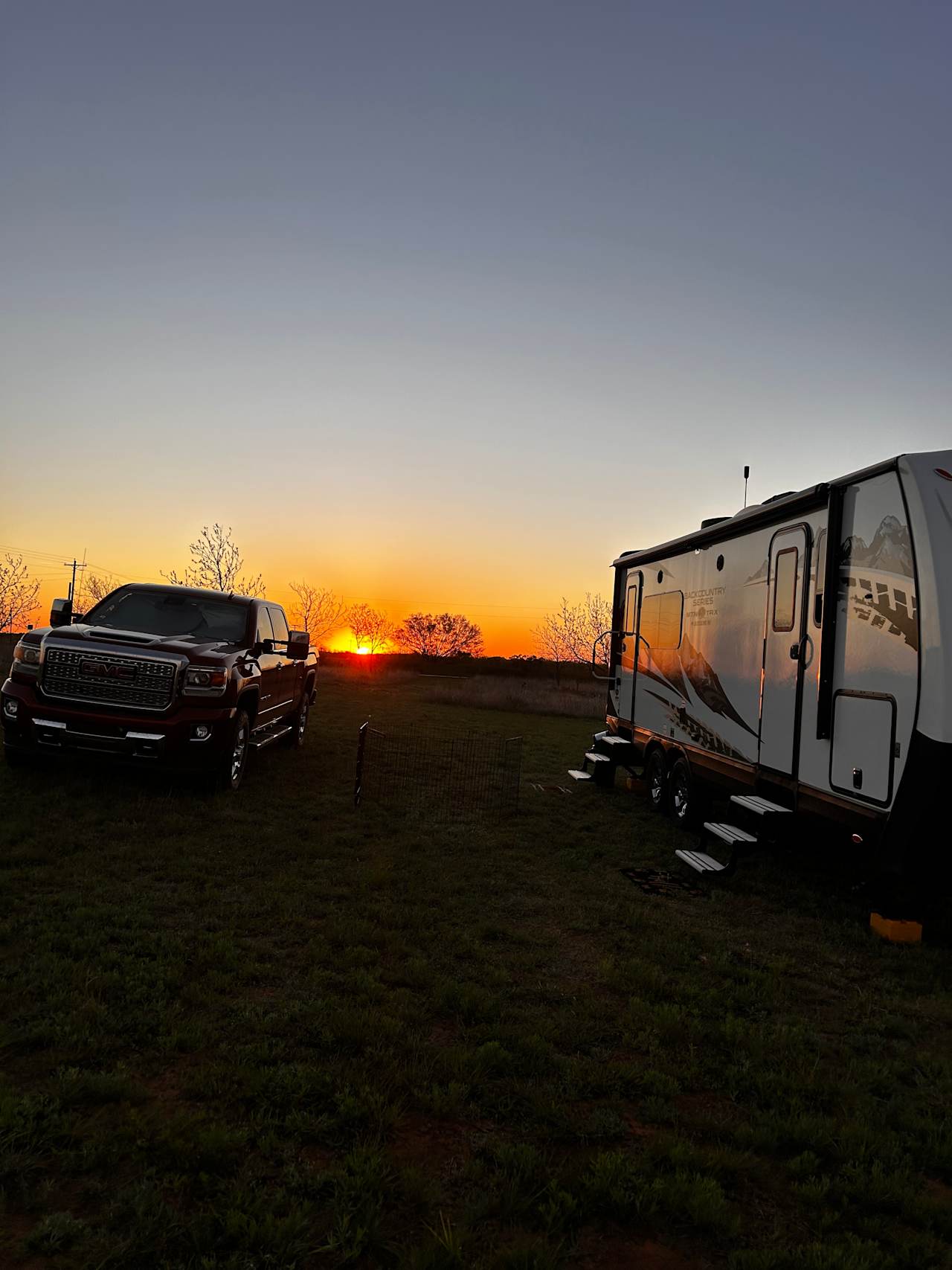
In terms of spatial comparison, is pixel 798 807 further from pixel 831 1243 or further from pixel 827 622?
pixel 831 1243

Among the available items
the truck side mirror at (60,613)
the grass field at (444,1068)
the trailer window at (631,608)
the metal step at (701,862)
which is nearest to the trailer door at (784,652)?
the metal step at (701,862)

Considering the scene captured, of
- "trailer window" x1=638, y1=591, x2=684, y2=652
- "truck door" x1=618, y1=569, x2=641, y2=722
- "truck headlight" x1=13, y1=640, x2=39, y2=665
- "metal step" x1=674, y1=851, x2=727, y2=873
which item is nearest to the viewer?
"metal step" x1=674, y1=851, x2=727, y2=873

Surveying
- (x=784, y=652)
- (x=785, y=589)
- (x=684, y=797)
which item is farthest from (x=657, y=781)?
(x=785, y=589)

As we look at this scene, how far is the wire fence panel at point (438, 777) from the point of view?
9.91 metres

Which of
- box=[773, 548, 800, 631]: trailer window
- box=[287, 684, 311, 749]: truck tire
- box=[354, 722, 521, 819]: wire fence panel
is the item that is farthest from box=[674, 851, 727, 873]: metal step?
box=[287, 684, 311, 749]: truck tire

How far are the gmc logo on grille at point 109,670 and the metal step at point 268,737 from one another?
6.36 ft

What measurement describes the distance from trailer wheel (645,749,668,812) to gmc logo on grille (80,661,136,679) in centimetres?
647

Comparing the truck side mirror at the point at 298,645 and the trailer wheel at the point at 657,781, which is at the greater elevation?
the truck side mirror at the point at 298,645

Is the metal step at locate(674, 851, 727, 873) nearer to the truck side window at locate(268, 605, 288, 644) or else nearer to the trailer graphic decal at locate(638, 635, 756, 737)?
the trailer graphic decal at locate(638, 635, 756, 737)

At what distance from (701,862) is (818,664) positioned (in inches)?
88.7

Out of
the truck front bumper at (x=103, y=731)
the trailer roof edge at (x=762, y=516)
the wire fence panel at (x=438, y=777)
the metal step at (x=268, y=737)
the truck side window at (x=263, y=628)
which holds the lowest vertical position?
the wire fence panel at (x=438, y=777)

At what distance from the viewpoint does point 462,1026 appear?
167 inches

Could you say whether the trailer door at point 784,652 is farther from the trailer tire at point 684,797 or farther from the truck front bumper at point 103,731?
the truck front bumper at point 103,731

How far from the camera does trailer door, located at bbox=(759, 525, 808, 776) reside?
278 inches
